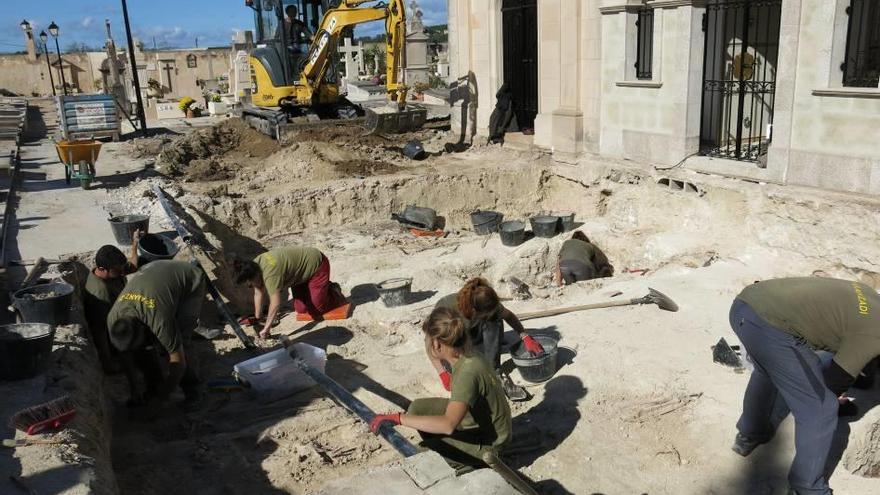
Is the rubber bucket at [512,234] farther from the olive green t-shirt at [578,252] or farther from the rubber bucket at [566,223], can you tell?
the olive green t-shirt at [578,252]

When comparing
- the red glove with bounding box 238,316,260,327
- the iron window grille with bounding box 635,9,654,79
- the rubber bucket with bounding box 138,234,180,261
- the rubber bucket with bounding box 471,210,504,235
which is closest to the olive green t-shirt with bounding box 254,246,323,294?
the red glove with bounding box 238,316,260,327

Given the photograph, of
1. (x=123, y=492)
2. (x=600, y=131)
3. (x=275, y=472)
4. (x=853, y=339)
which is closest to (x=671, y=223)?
(x=600, y=131)

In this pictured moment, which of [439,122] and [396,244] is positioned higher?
[439,122]

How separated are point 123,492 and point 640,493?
3533 mm

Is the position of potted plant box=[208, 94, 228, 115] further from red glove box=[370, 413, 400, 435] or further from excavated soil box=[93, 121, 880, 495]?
red glove box=[370, 413, 400, 435]

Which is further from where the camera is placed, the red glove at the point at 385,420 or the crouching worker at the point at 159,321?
the crouching worker at the point at 159,321

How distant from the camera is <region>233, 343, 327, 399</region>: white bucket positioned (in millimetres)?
6309

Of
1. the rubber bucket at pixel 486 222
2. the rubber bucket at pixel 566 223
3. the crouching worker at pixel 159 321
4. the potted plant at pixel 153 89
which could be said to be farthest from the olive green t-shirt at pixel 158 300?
the potted plant at pixel 153 89

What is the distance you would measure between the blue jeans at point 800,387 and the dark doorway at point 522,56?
1248 cm

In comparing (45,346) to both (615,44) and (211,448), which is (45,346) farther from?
(615,44)

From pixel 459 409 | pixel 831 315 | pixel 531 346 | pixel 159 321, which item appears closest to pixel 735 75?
pixel 531 346

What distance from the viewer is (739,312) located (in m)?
4.43

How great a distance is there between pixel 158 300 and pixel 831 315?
4861mm

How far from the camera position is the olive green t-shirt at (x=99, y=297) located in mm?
6207
